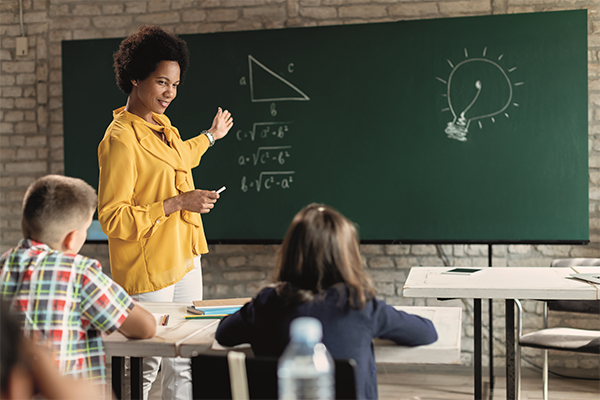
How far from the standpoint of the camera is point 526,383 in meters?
3.40

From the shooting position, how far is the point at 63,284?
51.7 inches

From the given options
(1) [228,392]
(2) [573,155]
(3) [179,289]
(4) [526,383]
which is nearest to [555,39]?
(2) [573,155]

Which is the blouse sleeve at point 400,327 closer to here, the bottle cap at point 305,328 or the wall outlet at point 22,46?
the bottle cap at point 305,328

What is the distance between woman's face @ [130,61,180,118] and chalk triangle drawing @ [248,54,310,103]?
1.41 meters

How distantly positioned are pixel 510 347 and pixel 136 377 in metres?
1.47

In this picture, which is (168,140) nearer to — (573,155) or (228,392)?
(228,392)

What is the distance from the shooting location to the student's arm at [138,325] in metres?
1.45

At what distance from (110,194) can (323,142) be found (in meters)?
1.78

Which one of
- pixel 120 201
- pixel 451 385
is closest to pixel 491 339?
pixel 451 385

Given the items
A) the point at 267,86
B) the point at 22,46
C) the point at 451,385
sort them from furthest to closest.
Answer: the point at 22,46 < the point at 267,86 < the point at 451,385

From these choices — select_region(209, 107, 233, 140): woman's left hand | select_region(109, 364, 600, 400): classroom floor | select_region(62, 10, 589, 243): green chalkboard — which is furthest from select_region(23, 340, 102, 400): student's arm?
select_region(62, 10, 589, 243): green chalkboard

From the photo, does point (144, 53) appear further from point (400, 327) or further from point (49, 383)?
point (49, 383)

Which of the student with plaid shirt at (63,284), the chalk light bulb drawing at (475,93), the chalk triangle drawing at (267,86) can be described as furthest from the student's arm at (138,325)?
the chalk light bulb drawing at (475,93)

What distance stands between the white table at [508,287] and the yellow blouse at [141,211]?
90cm
